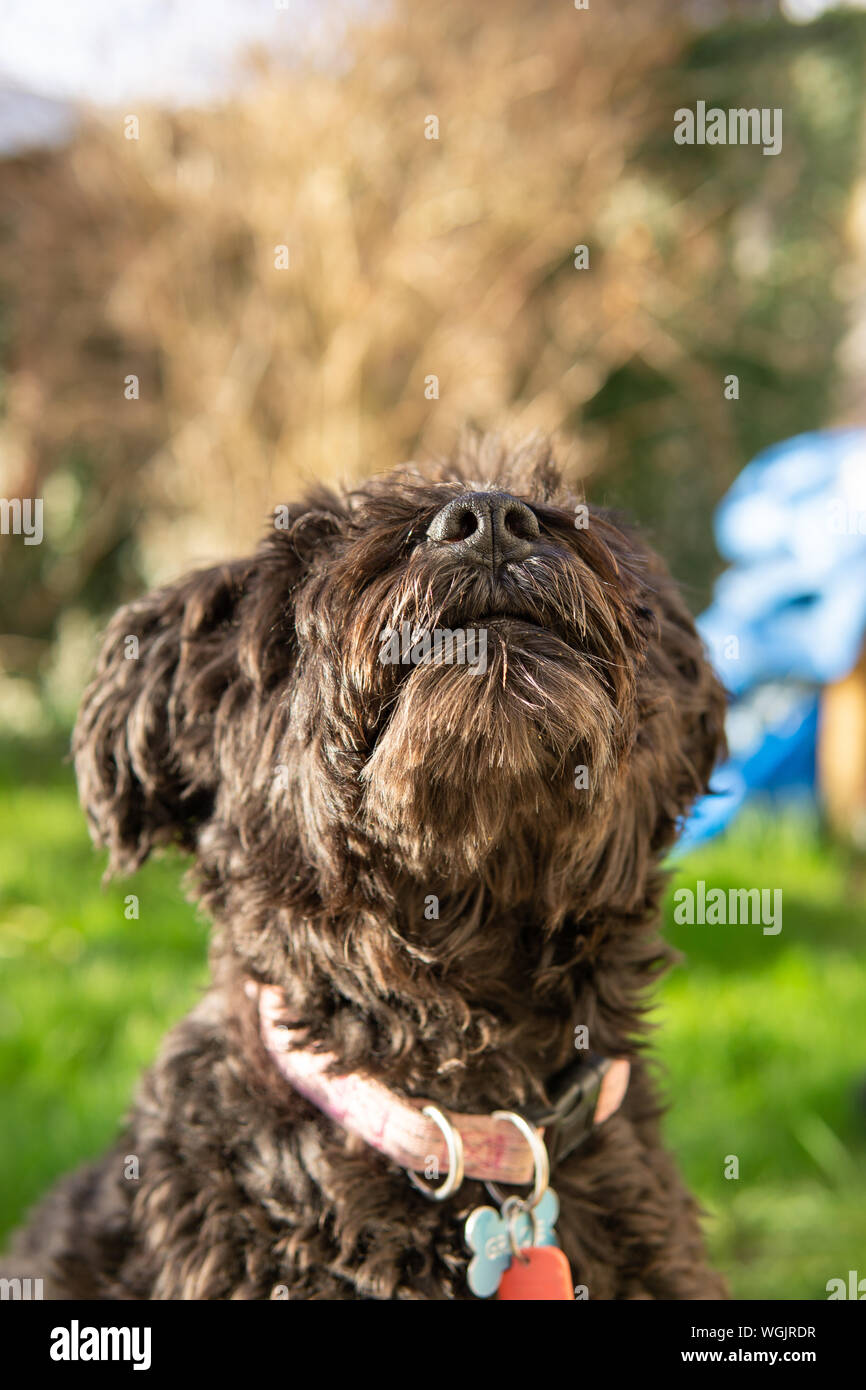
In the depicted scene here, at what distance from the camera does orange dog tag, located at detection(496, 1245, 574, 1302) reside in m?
1.98

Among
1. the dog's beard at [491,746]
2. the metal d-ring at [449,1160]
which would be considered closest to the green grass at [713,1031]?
the metal d-ring at [449,1160]

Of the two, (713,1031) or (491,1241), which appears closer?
(491,1241)

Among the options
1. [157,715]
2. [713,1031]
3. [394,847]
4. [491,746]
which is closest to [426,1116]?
[394,847]

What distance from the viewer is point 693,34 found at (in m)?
8.27

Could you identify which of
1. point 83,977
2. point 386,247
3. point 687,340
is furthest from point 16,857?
point 687,340

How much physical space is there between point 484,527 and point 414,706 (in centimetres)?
29

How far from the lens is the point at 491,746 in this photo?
1.79 metres

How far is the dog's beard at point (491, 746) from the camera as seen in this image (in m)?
1.78

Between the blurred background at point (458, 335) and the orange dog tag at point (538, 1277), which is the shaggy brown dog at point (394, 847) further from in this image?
the blurred background at point (458, 335)

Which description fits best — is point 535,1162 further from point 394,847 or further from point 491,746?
point 491,746

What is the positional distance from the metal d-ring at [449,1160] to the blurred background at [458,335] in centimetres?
287

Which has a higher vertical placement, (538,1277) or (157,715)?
(157,715)
